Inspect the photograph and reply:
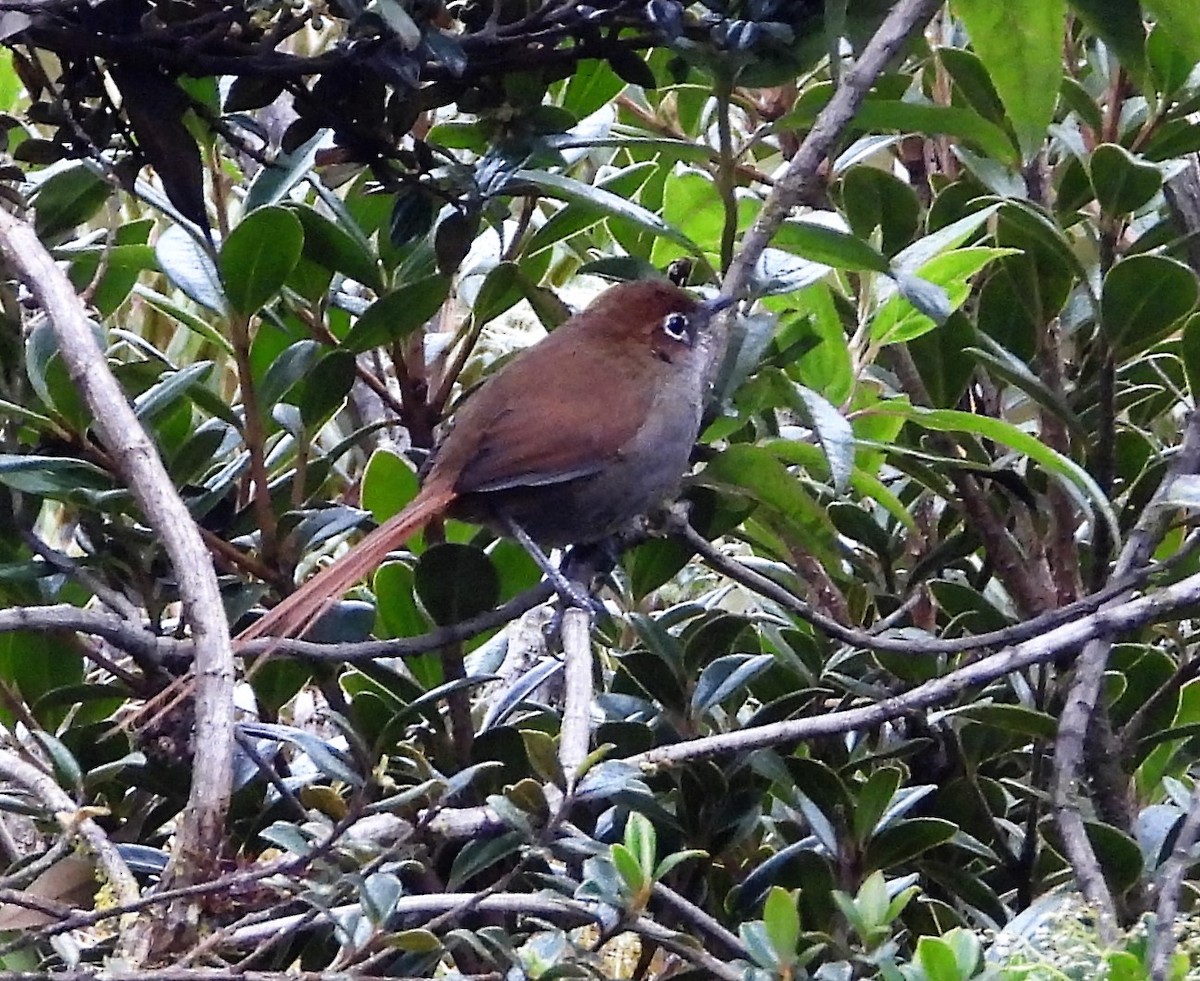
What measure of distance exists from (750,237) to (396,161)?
44cm

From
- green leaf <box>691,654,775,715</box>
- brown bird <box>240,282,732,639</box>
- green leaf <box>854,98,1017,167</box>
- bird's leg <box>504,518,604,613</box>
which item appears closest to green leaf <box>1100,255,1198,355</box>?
green leaf <box>854,98,1017,167</box>

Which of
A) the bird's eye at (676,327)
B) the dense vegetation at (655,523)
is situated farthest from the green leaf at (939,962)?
the bird's eye at (676,327)

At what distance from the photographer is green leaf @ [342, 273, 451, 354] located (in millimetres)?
1930

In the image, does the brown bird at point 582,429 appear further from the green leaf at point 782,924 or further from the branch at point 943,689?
the green leaf at point 782,924

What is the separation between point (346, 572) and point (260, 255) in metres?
0.43

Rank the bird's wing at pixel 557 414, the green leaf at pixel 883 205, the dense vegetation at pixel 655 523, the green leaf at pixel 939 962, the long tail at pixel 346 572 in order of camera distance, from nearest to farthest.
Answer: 1. the green leaf at pixel 939 962
2. the dense vegetation at pixel 655 523
3. the long tail at pixel 346 572
4. the green leaf at pixel 883 205
5. the bird's wing at pixel 557 414

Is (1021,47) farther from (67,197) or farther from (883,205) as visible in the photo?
(67,197)

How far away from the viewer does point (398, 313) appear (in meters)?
1.96

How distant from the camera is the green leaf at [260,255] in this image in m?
1.82

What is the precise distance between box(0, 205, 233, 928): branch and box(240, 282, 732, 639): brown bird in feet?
2.33

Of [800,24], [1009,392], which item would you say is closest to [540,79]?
[800,24]

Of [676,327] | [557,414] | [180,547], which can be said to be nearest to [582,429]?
[557,414]

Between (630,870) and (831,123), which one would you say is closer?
(630,870)

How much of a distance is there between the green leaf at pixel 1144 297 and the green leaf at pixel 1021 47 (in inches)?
11.3
